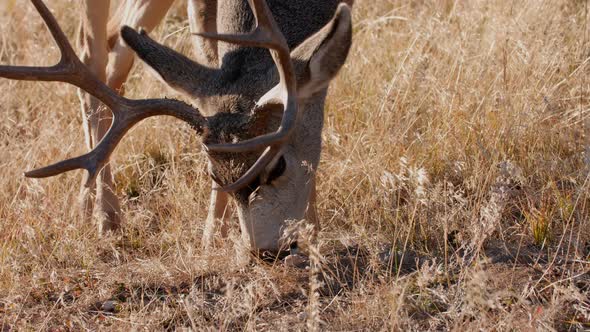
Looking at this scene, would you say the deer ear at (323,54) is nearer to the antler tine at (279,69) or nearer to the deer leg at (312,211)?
the antler tine at (279,69)

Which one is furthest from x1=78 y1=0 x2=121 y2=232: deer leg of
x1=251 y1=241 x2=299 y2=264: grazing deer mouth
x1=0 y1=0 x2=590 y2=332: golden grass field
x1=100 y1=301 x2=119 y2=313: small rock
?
x1=251 y1=241 x2=299 y2=264: grazing deer mouth

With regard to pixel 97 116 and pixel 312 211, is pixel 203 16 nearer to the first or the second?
pixel 97 116

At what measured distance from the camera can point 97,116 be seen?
6.98m

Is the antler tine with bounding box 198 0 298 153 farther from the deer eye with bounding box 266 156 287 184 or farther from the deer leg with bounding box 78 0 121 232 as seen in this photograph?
the deer leg with bounding box 78 0 121 232

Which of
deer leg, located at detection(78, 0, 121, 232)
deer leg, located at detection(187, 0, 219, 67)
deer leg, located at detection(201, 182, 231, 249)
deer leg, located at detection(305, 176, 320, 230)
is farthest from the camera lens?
deer leg, located at detection(78, 0, 121, 232)

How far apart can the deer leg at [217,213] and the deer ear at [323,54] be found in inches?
51.7

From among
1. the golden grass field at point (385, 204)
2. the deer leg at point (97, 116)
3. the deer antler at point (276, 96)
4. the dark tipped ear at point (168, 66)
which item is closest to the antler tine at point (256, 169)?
the deer antler at point (276, 96)

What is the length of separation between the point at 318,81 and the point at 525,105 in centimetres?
224

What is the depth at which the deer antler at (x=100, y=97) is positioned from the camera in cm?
483

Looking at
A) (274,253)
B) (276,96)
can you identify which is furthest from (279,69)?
(274,253)

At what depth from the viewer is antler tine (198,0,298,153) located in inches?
184

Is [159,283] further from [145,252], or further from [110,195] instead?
[110,195]

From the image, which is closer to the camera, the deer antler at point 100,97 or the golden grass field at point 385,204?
the deer antler at point 100,97

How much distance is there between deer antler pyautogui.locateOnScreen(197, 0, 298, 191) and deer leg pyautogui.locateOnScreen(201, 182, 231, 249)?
1284 millimetres
